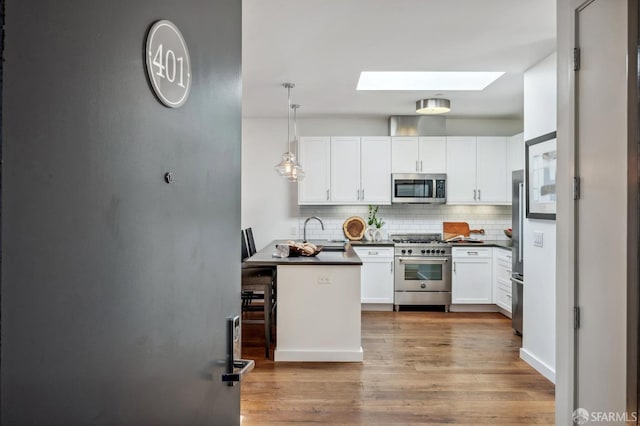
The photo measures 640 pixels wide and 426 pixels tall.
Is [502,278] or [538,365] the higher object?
[502,278]

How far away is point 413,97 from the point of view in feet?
15.8

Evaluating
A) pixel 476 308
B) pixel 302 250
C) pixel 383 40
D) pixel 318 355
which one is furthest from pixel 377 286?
pixel 383 40

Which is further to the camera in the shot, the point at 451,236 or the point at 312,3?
the point at 451,236

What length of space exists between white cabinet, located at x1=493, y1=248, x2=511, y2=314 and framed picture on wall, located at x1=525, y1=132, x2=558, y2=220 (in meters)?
1.63

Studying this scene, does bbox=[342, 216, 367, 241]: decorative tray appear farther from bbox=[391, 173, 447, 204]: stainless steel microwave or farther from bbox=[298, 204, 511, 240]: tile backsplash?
→ bbox=[391, 173, 447, 204]: stainless steel microwave

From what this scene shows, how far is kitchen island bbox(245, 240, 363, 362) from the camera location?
355cm

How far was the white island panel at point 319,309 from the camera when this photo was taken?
355 centimetres

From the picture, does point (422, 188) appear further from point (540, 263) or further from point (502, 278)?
point (540, 263)

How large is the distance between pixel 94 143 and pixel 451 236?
5.82 m

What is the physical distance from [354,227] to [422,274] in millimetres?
1133

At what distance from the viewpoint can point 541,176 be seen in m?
3.41

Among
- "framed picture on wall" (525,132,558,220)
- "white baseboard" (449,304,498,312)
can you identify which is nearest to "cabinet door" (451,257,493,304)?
"white baseboard" (449,304,498,312)

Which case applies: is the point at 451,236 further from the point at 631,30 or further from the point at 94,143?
the point at 94,143

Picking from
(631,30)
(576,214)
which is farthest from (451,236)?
(631,30)
